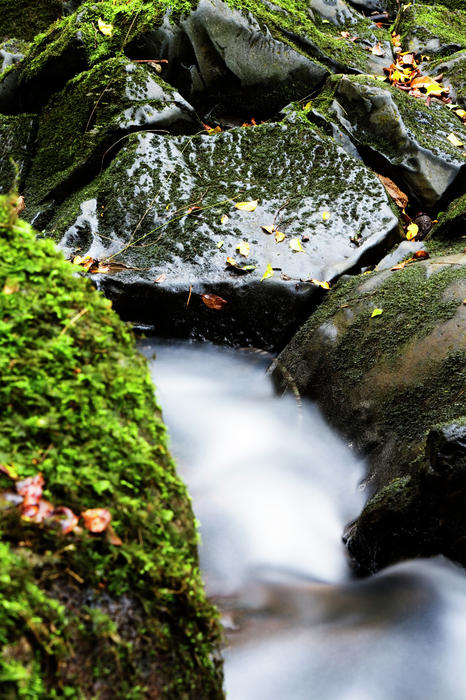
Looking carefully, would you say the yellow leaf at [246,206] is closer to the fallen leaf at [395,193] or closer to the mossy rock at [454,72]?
the fallen leaf at [395,193]

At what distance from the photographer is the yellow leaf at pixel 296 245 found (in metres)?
4.94

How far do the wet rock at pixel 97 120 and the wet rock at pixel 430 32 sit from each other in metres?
4.92

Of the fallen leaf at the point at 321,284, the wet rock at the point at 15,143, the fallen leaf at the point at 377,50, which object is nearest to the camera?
the fallen leaf at the point at 321,284

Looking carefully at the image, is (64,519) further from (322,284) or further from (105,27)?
(105,27)

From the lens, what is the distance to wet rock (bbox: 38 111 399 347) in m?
4.81

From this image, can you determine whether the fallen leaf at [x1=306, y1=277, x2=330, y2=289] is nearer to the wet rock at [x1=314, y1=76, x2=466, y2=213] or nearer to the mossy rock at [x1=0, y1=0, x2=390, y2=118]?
the wet rock at [x1=314, y1=76, x2=466, y2=213]

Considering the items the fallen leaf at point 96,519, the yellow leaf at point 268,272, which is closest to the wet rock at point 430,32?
the yellow leaf at point 268,272

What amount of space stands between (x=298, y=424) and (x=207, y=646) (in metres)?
2.77

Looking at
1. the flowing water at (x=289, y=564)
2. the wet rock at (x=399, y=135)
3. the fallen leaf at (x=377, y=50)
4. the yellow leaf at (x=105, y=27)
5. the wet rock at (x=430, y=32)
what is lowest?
the flowing water at (x=289, y=564)

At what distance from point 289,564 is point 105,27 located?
6.08 m

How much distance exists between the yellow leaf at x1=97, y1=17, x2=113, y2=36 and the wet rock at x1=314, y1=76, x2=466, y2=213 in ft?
8.35

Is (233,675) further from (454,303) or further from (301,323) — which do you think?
(301,323)

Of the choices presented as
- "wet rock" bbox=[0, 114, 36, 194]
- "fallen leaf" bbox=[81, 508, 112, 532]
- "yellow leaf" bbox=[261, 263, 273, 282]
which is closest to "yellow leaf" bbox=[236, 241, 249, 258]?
"yellow leaf" bbox=[261, 263, 273, 282]

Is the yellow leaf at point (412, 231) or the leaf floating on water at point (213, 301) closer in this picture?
the leaf floating on water at point (213, 301)
